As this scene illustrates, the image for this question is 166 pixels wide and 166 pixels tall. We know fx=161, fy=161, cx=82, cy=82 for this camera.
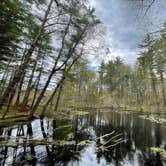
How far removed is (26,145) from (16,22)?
6857mm

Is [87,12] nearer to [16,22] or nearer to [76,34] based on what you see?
[76,34]

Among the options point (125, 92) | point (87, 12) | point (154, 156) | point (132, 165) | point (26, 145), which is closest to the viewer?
point (132, 165)

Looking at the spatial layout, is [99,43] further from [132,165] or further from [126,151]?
[132,165]

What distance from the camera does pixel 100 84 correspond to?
4991cm

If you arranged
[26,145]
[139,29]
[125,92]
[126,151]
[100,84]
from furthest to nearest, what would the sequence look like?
[100,84]
[125,92]
[126,151]
[26,145]
[139,29]

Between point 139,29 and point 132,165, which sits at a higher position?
point 139,29

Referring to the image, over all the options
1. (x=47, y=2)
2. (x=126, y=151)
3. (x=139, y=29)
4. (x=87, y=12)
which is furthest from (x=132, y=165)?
(x=87, y=12)

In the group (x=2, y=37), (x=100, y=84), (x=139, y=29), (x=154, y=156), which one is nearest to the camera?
(x=139, y=29)

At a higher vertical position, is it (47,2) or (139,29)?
(47,2)

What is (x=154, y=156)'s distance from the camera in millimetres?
5973

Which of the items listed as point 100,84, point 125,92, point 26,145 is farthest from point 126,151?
point 100,84

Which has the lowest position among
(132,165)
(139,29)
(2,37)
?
(132,165)

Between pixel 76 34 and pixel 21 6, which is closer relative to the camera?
pixel 21 6

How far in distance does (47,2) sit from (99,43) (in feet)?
19.6
